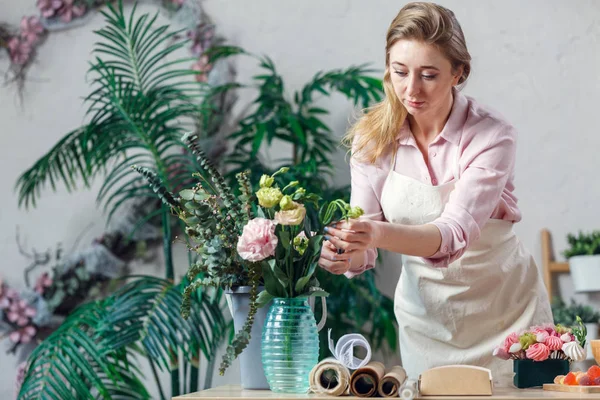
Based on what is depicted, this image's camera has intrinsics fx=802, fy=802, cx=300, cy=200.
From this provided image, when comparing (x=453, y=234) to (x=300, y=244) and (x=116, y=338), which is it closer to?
(x=300, y=244)

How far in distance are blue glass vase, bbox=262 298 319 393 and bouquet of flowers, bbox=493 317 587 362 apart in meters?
0.37

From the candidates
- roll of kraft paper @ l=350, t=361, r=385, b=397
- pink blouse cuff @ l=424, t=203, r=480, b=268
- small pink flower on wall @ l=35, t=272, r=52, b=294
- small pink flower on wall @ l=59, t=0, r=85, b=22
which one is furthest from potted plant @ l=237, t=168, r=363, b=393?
small pink flower on wall @ l=59, t=0, r=85, b=22

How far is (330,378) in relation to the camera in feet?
4.28

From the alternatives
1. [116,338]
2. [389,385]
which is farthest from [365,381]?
[116,338]

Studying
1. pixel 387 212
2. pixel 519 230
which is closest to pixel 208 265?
pixel 387 212

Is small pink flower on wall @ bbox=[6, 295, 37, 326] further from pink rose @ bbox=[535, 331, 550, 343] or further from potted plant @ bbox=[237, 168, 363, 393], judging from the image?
pink rose @ bbox=[535, 331, 550, 343]

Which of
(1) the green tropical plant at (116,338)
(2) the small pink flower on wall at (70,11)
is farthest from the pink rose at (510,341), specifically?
(2) the small pink flower on wall at (70,11)

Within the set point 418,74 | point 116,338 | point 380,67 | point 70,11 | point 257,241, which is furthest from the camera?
point 70,11

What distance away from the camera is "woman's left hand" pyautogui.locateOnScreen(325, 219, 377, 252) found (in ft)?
4.50

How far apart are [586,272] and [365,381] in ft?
7.22

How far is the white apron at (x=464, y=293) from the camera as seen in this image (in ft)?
5.83

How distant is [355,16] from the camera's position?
3.52 m

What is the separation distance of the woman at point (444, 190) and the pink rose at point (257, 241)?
0.35 m

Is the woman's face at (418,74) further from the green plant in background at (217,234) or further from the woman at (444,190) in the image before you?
the green plant in background at (217,234)
